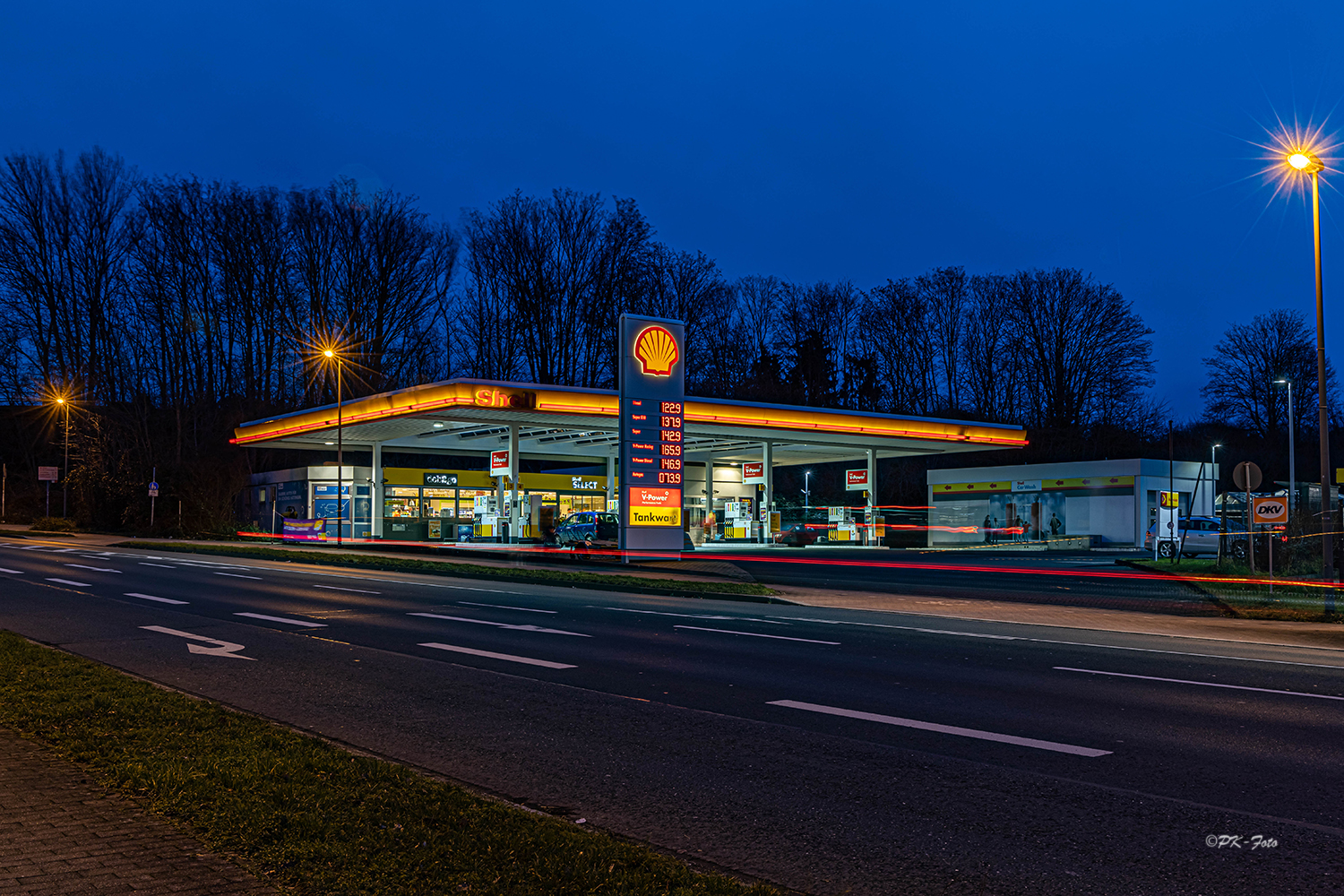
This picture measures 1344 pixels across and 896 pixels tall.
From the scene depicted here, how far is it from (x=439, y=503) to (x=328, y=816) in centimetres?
5438

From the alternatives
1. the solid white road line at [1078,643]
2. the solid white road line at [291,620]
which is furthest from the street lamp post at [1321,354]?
the solid white road line at [291,620]

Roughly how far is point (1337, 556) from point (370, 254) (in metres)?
56.9

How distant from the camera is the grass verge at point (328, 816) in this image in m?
4.59

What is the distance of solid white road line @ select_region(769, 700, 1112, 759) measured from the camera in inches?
303

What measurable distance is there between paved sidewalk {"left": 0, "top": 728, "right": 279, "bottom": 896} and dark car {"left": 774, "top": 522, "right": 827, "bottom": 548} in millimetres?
49521

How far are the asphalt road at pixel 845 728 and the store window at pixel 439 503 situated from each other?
4044 centimetres

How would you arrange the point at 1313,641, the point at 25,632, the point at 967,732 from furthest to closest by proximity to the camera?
the point at 1313,641 < the point at 25,632 < the point at 967,732

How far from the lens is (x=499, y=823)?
544 centimetres

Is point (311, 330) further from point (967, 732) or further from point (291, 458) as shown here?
point (967, 732)

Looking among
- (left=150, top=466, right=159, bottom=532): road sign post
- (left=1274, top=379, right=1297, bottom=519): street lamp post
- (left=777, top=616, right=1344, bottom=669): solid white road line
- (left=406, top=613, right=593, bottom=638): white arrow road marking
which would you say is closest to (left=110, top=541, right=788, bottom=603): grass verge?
(left=777, top=616, right=1344, bottom=669): solid white road line

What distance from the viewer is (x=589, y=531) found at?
44312 mm

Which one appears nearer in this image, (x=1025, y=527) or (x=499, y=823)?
(x=499, y=823)

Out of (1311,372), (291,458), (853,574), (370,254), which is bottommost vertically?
(853,574)

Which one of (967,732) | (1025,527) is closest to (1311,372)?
(1025,527)
